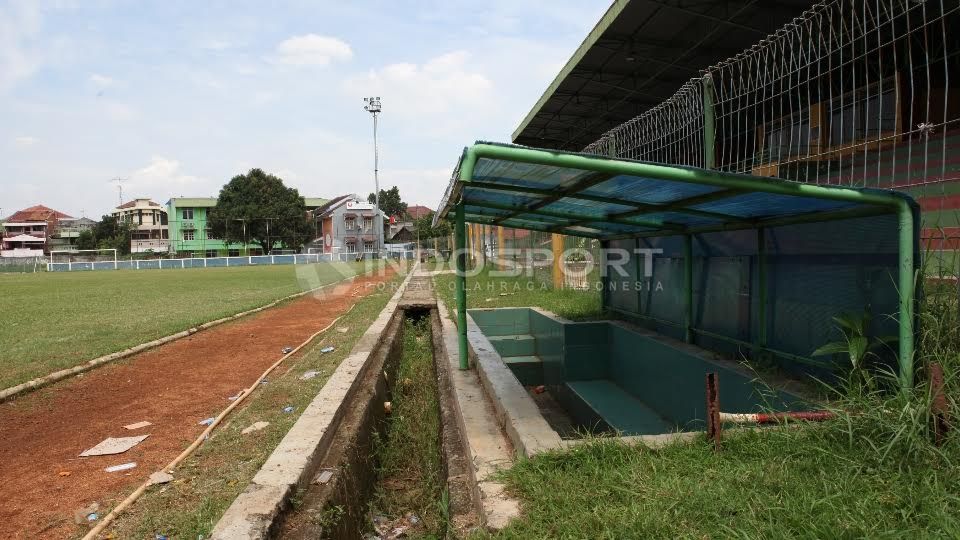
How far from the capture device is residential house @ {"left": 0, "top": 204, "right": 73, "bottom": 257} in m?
68.4

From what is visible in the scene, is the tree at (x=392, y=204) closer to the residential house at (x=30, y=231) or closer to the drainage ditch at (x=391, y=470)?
the residential house at (x=30, y=231)

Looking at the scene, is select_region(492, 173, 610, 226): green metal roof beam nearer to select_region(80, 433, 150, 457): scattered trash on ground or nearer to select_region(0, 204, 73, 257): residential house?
select_region(80, 433, 150, 457): scattered trash on ground

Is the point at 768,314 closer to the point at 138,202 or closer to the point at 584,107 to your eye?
the point at 584,107

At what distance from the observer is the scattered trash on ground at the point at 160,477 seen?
10.5 feet

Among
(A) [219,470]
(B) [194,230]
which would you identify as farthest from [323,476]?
(B) [194,230]

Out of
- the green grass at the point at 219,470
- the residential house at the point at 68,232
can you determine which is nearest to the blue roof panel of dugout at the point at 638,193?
the green grass at the point at 219,470

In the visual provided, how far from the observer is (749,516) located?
215cm

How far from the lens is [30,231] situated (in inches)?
3324

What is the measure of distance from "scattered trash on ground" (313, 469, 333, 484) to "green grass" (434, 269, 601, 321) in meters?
5.46

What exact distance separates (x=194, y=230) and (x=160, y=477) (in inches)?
2636

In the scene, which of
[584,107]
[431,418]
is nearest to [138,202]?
[584,107]

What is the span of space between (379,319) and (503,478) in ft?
22.6

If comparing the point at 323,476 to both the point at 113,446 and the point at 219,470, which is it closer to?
the point at 219,470

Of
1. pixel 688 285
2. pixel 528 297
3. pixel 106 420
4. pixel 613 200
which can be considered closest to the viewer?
pixel 106 420
